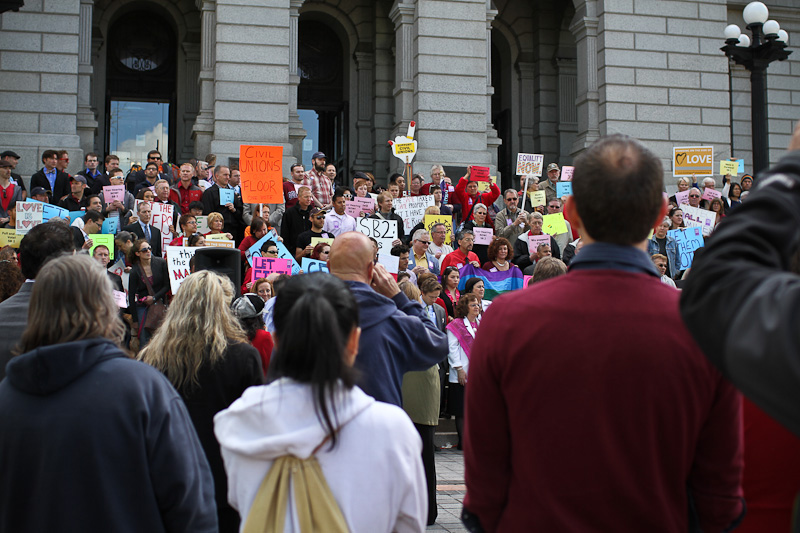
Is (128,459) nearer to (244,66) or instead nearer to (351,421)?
(351,421)

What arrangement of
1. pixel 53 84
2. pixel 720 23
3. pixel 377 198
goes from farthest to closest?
pixel 720 23, pixel 53 84, pixel 377 198

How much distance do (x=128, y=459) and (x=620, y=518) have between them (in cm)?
156

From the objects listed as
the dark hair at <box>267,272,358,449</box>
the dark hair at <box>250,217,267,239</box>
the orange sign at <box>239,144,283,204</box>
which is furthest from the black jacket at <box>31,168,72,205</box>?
the dark hair at <box>267,272,358,449</box>

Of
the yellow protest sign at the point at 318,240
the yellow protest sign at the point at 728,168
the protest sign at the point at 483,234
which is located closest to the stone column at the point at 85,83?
the yellow protest sign at the point at 318,240

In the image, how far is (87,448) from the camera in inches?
110

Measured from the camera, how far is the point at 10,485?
9.25ft

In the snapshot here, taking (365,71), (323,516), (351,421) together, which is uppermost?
(365,71)

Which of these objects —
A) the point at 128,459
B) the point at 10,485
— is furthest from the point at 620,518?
the point at 10,485

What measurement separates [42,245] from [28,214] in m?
8.72

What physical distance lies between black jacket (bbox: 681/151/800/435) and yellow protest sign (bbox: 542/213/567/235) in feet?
44.1

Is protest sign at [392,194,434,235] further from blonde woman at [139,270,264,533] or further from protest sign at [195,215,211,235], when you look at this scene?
blonde woman at [139,270,264,533]

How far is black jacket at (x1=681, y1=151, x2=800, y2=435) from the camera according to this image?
1.50 m

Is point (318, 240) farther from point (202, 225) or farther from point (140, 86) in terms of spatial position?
point (140, 86)

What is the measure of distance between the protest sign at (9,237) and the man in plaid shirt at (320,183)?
480 cm
